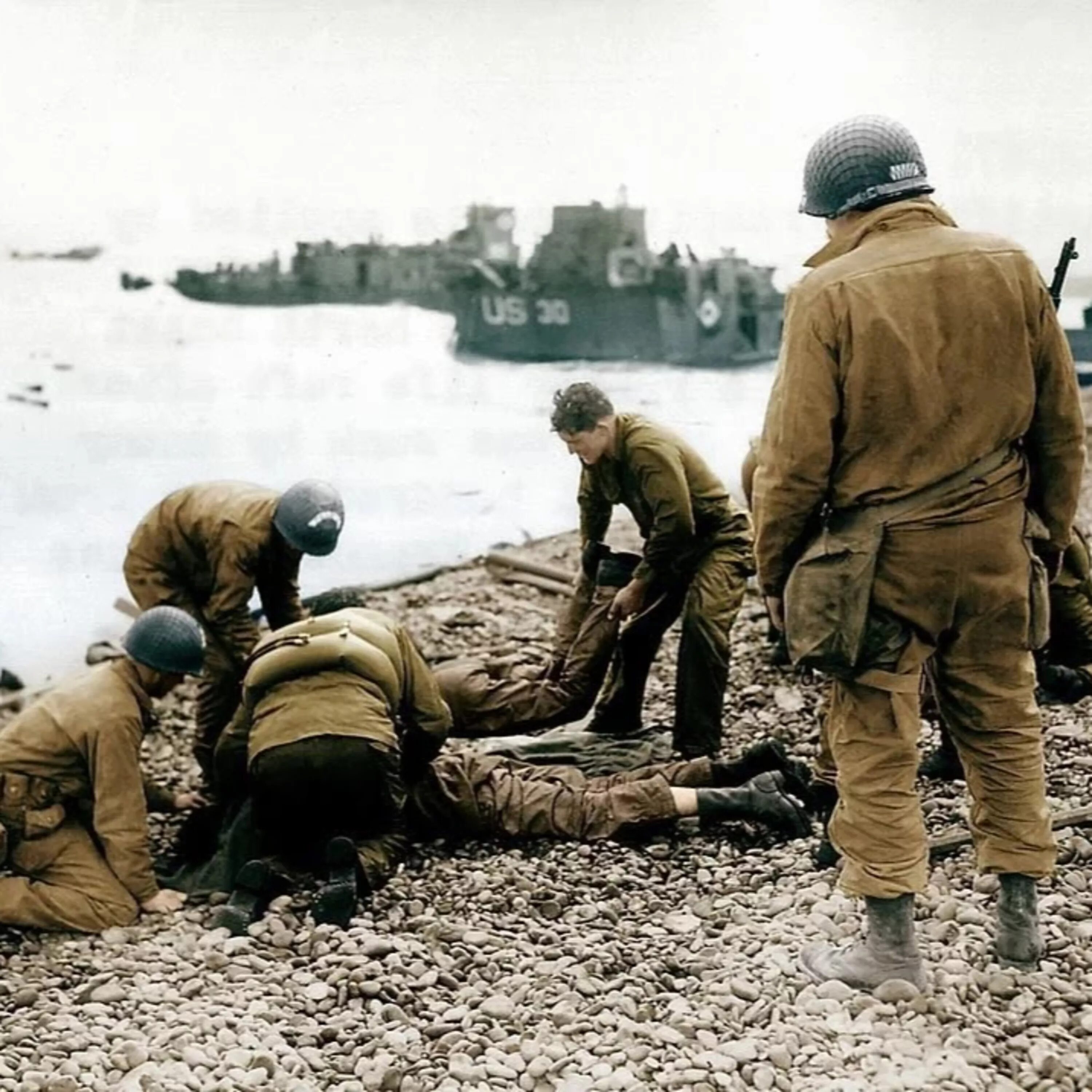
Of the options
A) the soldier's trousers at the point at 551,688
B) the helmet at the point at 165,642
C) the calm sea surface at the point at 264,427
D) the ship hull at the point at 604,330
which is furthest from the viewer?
the ship hull at the point at 604,330

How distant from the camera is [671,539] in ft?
18.3

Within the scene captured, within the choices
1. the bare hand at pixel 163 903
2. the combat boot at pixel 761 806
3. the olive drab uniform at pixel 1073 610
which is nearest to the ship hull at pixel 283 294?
the bare hand at pixel 163 903

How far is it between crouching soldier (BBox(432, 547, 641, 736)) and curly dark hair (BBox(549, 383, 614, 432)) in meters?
0.78

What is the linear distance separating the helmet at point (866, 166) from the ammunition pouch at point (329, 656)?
2.13 m

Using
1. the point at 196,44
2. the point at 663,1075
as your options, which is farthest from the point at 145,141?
the point at 663,1075

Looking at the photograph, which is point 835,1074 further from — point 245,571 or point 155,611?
point 245,571

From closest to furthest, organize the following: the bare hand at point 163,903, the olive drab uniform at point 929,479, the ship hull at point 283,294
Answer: the olive drab uniform at point 929,479
the bare hand at point 163,903
the ship hull at point 283,294

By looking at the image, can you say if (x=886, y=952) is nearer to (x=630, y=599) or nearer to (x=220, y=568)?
(x=630, y=599)

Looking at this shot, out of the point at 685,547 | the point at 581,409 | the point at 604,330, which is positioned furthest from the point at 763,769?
the point at 604,330

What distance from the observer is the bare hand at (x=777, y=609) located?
142 inches

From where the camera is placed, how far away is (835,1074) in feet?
10.9

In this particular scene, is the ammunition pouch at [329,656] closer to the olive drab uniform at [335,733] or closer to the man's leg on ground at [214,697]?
the olive drab uniform at [335,733]

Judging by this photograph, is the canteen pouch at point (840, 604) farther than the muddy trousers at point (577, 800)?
No

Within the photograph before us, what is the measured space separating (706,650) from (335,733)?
175 centimetres
